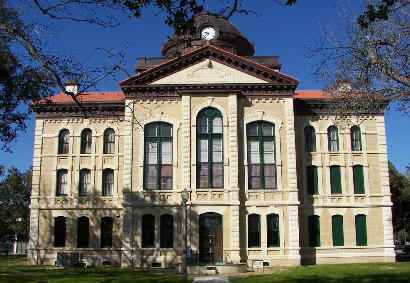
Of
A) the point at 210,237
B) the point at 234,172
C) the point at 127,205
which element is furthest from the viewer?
the point at 127,205

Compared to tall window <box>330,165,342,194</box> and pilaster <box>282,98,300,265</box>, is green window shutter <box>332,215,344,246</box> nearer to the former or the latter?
tall window <box>330,165,342,194</box>

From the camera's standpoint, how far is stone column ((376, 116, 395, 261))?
1287 inches

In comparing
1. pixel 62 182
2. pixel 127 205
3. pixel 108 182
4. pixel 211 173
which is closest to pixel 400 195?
pixel 211 173

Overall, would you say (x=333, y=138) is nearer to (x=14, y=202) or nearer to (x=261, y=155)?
(x=261, y=155)

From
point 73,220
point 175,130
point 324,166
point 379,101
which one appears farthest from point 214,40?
point 379,101

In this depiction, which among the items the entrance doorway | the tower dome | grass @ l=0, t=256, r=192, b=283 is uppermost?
the tower dome

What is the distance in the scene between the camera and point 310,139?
34.5m

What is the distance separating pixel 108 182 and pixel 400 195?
29.4 meters

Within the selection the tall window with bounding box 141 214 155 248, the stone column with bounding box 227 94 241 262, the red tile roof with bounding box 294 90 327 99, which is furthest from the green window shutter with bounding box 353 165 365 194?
the tall window with bounding box 141 214 155 248

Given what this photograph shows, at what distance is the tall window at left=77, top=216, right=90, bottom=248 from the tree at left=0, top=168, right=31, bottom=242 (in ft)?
99.7

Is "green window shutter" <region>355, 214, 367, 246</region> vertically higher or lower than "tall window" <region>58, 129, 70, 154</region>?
lower

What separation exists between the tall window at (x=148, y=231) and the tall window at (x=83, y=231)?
4.87m

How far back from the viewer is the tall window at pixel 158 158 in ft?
104

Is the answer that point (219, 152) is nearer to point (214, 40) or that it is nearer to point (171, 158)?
point (171, 158)
